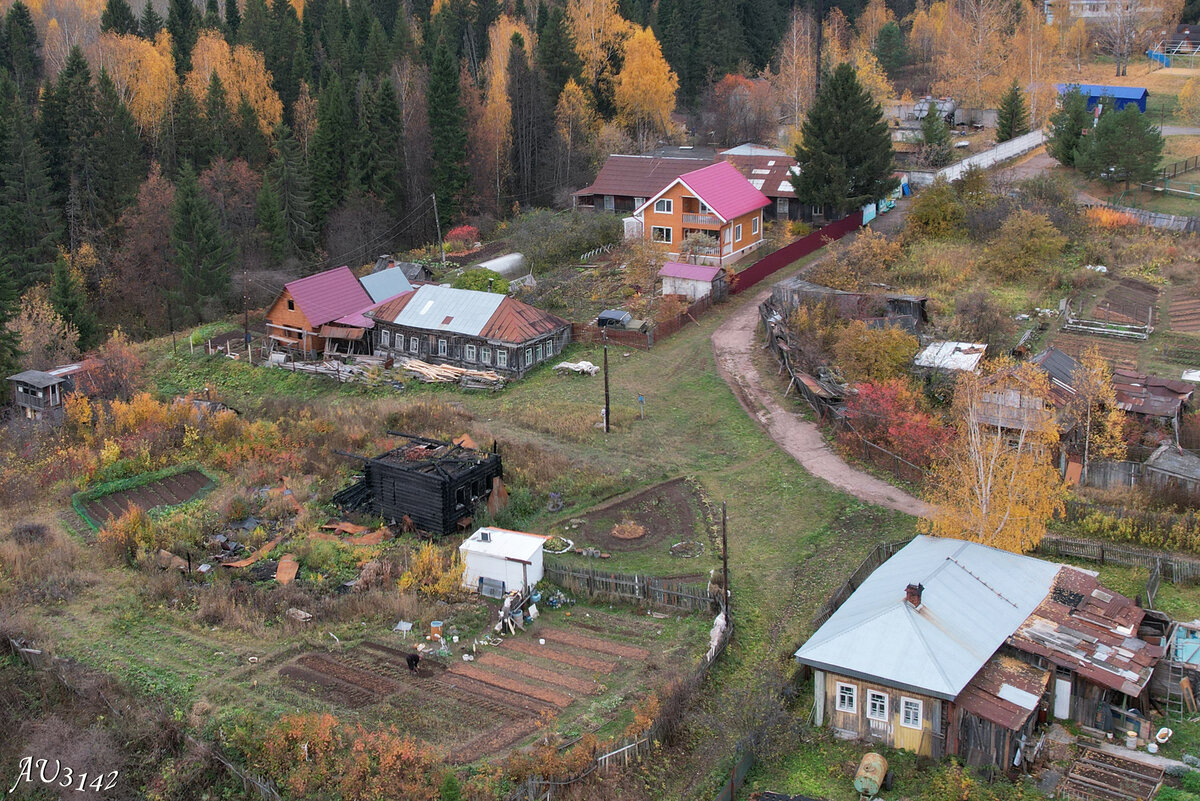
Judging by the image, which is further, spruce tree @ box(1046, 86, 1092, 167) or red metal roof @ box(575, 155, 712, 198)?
red metal roof @ box(575, 155, 712, 198)

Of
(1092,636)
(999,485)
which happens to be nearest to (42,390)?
(999,485)

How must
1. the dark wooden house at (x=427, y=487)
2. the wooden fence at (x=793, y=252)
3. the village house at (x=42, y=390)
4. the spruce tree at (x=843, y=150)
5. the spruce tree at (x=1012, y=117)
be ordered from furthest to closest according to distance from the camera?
1. the spruce tree at (x=1012, y=117)
2. the spruce tree at (x=843, y=150)
3. the wooden fence at (x=793, y=252)
4. the village house at (x=42, y=390)
5. the dark wooden house at (x=427, y=487)

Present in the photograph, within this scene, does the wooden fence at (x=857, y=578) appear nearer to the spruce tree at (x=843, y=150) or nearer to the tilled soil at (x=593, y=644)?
the tilled soil at (x=593, y=644)

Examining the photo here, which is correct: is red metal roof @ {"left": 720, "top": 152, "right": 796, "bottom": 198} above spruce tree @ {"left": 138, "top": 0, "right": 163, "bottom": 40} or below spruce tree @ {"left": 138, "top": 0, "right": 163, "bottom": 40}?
below

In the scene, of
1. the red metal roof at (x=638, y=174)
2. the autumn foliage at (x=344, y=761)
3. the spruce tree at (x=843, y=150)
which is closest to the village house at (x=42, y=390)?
the autumn foliage at (x=344, y=761)

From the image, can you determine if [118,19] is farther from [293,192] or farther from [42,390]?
[42,390]

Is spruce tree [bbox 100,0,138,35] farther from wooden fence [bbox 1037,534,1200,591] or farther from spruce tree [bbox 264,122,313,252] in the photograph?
wooden fence [bbox 1037,534,1200,591]

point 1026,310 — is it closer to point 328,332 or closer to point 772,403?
point 772,403

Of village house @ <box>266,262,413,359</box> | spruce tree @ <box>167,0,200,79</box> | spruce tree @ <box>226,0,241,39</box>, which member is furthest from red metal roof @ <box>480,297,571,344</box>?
Result: spruce tree @ <box>226,0,241,39</box>
